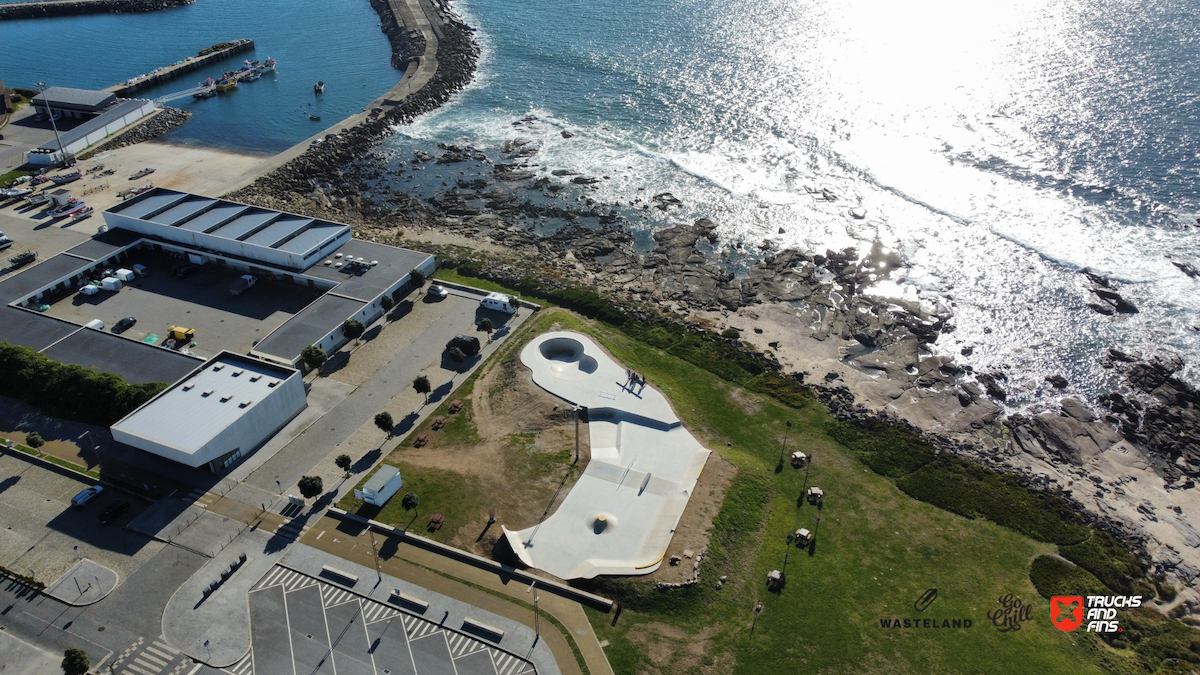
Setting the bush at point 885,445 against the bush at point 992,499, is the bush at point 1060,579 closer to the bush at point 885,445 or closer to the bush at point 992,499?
the bush at point 992,499

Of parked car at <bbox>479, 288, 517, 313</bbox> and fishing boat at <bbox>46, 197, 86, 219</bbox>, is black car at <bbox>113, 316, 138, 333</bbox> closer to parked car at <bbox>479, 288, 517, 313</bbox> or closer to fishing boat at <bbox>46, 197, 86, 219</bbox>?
fishing boat at <bbox>46, 197, 86, 219</bbox>

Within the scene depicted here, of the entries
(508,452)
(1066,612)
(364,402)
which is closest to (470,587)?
(508,452)

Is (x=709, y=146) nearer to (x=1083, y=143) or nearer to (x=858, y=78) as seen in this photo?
(x=858, y=78)

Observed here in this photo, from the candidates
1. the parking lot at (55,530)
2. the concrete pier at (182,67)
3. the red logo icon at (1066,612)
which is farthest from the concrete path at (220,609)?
the concrete pier at (182,67)

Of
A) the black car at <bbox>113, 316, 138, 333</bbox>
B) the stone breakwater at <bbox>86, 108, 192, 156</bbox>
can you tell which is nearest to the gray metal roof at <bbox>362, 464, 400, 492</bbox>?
the black car at <bbox>113, 316, 138, 333</bbox>

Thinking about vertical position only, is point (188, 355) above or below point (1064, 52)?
below

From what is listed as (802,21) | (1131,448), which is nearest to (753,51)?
(802,21)
